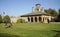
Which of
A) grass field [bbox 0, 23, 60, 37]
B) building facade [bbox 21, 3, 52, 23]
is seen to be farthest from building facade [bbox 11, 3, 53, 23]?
grass field [bbox 0, 23, 60, 37]

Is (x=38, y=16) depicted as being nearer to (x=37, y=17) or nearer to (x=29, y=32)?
(x=37, y=17)

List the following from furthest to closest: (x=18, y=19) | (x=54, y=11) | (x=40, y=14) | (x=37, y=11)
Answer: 1. (x=54, y=11)
2. (x=37, y=11)
3. (x=40, y=14)
4. (x=18, y=19)

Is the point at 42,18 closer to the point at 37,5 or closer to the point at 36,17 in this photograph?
the point at 36,17

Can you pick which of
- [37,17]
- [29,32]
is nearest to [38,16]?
[37,17]

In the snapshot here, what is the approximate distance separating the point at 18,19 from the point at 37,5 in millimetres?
14018

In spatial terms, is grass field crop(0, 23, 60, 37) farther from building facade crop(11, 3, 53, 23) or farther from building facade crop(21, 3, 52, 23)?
building facade crop(21, 3, 52, 23)

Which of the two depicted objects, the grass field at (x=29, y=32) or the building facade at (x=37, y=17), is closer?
the grass field at (x=29, y=32)

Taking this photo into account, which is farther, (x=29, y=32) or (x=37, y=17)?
(x=37, y=17)

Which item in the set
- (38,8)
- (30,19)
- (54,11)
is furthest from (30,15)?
(54,11)

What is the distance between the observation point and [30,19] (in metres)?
57.4

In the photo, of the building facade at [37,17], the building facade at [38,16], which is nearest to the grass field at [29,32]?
the building facade at [37,17]

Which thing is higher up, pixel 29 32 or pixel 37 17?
pixel 29 32

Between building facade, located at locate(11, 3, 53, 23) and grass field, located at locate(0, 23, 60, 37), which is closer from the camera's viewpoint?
grass field, located at locate(0, 23, 60, 37)

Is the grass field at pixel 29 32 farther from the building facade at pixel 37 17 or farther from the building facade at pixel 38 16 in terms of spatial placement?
the building facade at pixel 38 16
